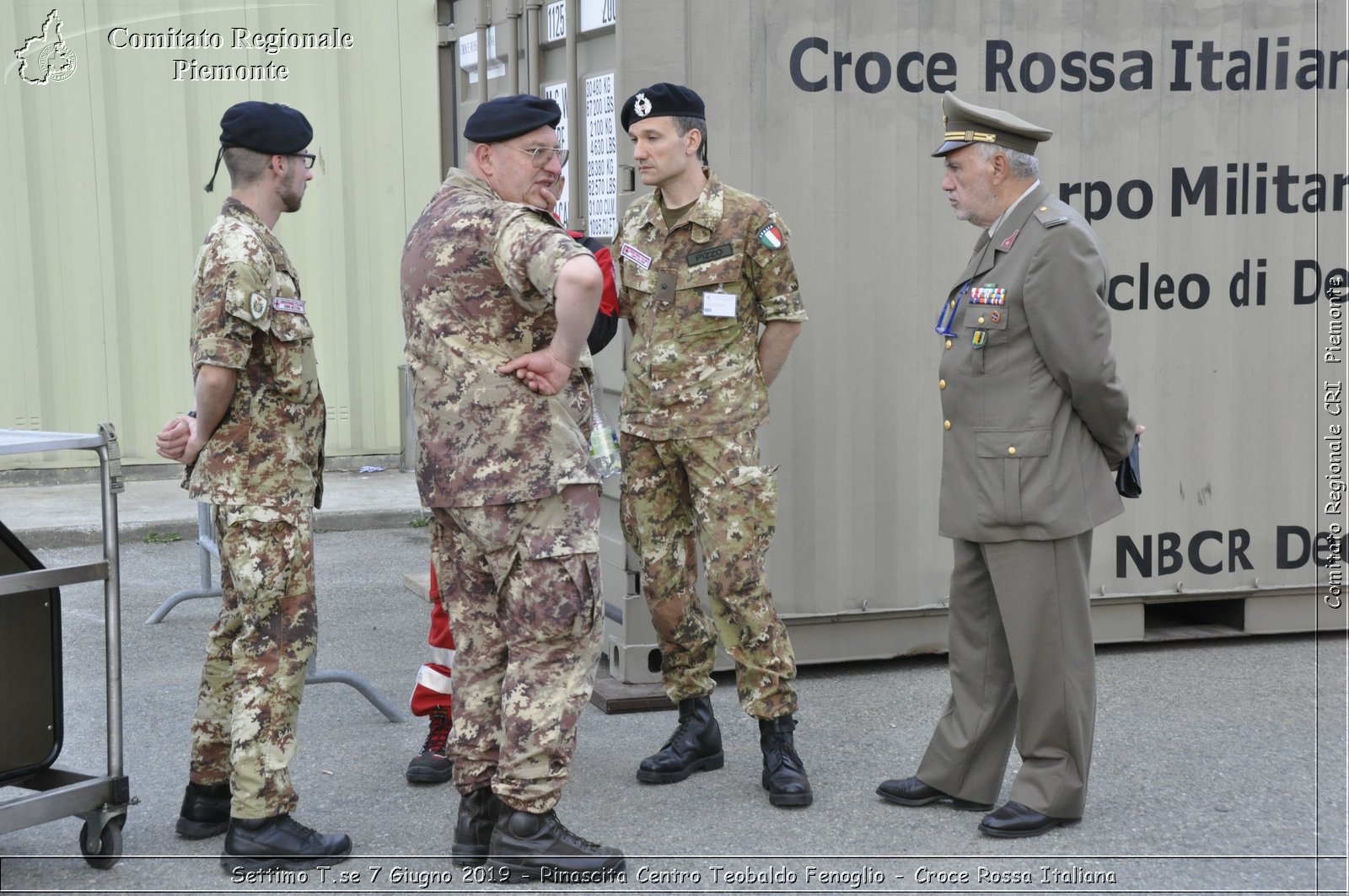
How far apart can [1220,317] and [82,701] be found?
4554 millimetres

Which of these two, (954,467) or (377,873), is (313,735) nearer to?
(377,873)

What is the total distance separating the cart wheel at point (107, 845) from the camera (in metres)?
3.77

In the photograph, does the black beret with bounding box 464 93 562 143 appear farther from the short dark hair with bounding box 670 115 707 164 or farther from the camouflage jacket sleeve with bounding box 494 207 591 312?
the short dark hair with bounding box 670 115 707 164

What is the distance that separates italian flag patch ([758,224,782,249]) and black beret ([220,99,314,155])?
4.47 feet

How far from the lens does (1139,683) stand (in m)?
5.41

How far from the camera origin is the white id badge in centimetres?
438

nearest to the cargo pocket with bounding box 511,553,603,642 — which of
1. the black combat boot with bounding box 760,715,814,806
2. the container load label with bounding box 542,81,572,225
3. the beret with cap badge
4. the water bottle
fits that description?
the water bottle

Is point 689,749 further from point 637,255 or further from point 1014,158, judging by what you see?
point 1014,158

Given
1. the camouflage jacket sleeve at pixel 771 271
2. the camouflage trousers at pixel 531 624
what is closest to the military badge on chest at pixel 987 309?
the camouflage jacket sleeve at pixel 771 271

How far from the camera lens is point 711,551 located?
4.36 metres

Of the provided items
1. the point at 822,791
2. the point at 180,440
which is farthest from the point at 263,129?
the point at 822,791

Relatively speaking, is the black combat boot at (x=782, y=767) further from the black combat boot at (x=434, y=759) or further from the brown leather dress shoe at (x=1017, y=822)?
the black combat boot at (x=434, y=759)

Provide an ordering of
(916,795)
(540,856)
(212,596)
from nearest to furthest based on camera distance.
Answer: (540,856)
(916,795)
(212,596)

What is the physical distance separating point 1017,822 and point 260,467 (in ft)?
7.28
